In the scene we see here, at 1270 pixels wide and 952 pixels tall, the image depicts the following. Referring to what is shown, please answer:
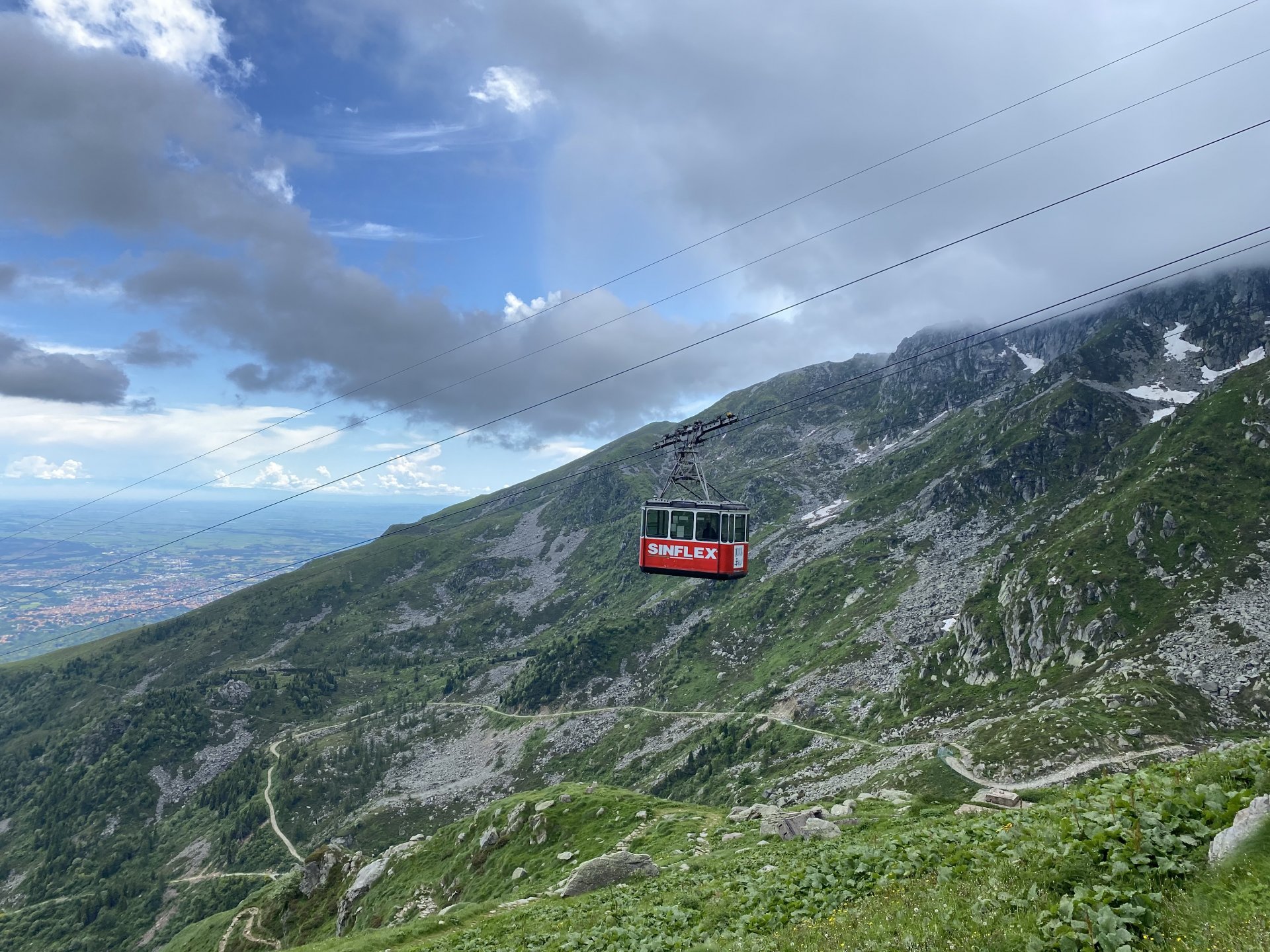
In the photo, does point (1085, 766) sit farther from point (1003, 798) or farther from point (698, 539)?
point (698, 539)

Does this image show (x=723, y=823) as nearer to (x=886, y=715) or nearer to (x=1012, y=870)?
(x=1012, y=870)

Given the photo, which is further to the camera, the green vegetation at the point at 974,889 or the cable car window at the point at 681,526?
the cable car window at the point at 681,526

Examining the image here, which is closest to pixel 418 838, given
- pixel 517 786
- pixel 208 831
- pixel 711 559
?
pixel 711 559

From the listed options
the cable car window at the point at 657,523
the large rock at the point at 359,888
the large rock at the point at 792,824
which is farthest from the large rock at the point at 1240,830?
the large rock at the point at 359,888

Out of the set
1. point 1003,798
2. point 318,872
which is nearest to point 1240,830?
point 1003,798

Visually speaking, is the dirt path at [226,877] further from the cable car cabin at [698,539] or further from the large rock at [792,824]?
the cable car cabin at [698,539]

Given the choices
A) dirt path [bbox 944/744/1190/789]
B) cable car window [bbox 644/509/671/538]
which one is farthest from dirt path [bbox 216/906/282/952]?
dirt path [bbox 944/744/1190/789]
